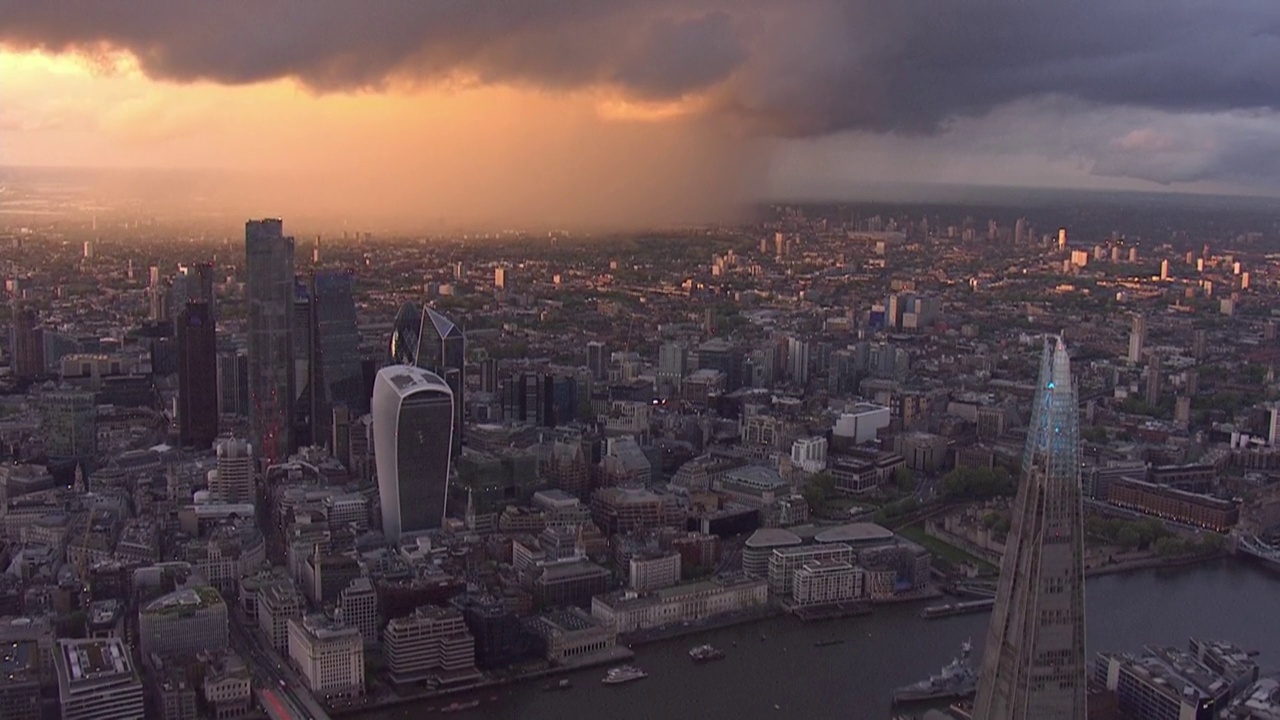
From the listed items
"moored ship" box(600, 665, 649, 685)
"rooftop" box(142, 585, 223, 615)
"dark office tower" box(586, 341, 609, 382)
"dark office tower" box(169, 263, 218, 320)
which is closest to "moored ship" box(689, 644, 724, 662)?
"moored ship" box(600, 665, 649, 685)

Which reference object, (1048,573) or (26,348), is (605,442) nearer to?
(1048,573)

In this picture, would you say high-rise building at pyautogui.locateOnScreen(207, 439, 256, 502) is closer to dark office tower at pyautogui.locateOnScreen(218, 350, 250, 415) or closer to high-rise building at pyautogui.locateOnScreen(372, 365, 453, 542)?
high-rise building at pyautogui.locateOnScreen(372, 365, 453, 542)

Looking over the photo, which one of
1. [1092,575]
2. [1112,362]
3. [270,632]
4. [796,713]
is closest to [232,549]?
[270,632]

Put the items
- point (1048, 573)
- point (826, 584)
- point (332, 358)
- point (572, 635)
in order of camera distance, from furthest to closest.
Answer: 1. point (332, 358)
2. point (826, 584)
3. point (572, 635)
4. point (1048, 573)

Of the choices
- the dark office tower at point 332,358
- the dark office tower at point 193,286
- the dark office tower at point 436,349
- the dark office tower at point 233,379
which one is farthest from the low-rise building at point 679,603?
the dark office tower at point 193,286

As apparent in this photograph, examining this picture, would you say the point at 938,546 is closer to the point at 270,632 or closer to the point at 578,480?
the point at 578,480

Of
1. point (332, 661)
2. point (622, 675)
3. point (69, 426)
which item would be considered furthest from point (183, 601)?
point (69, 426)

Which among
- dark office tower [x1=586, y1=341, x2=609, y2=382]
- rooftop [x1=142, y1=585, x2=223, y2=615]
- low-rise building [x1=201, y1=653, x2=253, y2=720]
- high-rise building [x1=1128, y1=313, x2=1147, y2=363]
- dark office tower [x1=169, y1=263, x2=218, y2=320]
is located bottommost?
low-rise building [x1=201, y1=653, x2=253, y2=720]
